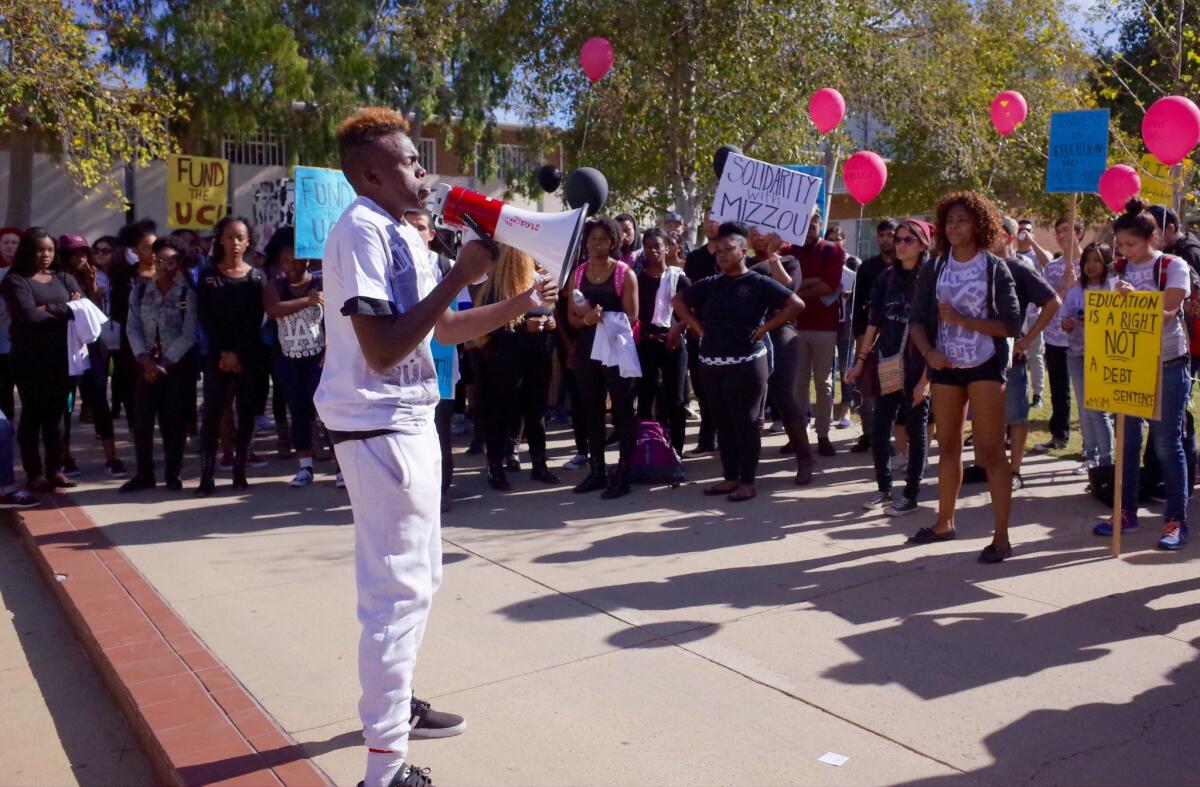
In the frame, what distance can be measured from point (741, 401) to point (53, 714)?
14.4 feet

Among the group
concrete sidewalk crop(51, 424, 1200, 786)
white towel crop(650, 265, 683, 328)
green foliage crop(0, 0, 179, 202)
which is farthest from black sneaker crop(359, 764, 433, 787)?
green foliage crop(0, 0, 179, 202)

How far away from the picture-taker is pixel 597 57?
41.4ft

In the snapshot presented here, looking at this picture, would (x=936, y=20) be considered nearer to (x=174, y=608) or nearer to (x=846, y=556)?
(x=846, y=556)

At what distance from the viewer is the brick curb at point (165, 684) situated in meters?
3.60

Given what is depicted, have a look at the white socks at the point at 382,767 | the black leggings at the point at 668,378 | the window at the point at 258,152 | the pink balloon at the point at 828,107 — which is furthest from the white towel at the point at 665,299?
the window at the point at 258,152

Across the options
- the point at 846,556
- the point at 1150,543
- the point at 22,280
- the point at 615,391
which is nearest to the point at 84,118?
the point at 22,280

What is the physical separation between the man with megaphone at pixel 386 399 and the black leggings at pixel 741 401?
→ 396 cm

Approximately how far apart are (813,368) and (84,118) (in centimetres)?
1262

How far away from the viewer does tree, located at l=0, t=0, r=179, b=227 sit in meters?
14.9

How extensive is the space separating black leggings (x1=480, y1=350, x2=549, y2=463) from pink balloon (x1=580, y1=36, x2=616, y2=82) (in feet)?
19.6

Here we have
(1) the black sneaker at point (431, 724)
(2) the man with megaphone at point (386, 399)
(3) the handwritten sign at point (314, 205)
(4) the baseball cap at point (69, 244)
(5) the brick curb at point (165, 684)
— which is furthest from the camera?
(4) the baseball cap at point (69, 244)

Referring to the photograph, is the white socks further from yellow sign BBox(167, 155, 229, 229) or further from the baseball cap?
yellow sign BBox(167, 155, 229, 229)

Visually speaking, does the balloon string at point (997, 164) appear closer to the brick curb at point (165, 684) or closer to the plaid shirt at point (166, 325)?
the plaid shirt at point (166, 325)

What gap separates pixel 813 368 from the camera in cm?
895
